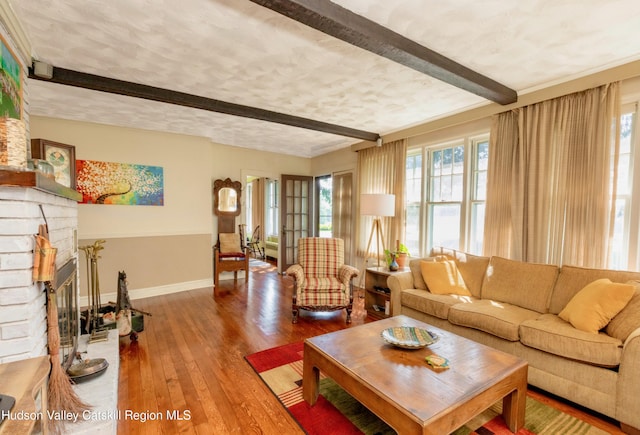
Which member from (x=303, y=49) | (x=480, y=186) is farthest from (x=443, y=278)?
(x=303, y=49)

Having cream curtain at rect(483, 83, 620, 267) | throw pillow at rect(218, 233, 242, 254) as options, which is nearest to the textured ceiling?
cream curtain at rect(483, 83, 620, 267)

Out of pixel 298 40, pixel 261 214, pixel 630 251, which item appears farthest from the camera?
pixel 261 214

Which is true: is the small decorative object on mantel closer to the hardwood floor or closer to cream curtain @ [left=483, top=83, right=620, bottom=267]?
the hardwood floor

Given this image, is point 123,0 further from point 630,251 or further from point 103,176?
point 630,251

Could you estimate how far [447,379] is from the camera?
160 centimetres

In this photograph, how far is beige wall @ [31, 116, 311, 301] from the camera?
4113 mm

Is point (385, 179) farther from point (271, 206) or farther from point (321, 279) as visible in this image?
point (271, 206)

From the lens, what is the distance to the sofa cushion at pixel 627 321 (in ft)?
6.47

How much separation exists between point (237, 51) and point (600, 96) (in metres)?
3.10

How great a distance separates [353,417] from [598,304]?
191 centimetres

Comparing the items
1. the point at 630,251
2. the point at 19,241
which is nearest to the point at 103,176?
the point at 19,241

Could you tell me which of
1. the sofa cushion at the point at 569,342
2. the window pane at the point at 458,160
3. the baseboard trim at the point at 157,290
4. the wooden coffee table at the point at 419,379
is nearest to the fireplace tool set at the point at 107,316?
the baseboard trim at the point at 157,290

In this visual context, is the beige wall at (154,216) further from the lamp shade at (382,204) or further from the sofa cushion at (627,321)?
the sofa cushion at (627,321)

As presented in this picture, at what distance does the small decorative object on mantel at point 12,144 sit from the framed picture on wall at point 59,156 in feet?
8.44
